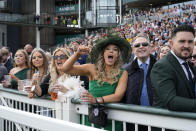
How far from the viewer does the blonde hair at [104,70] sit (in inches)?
115

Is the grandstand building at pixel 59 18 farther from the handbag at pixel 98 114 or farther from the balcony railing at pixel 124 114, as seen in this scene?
the handbag at pixel 98 114

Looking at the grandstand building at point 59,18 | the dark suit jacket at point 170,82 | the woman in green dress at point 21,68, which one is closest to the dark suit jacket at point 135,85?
the dark suit jacket at point 170,82

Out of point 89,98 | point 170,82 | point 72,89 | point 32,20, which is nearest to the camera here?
point 170,82

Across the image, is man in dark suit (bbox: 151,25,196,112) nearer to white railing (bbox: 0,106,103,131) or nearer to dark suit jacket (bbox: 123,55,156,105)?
dark suit jacket (bbox: 123,55,156,105)

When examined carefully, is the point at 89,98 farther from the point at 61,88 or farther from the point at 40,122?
the point at 40,122

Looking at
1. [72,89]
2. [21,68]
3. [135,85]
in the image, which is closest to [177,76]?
[135,85]

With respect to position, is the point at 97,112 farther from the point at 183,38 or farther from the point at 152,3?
the point at 152,3

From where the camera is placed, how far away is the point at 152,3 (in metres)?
34.1

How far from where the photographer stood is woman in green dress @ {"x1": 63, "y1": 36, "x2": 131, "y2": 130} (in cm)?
289

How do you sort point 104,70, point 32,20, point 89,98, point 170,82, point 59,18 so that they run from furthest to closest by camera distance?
point 59,18
point 32,20
point 104,70
point 89,98
point 170,82

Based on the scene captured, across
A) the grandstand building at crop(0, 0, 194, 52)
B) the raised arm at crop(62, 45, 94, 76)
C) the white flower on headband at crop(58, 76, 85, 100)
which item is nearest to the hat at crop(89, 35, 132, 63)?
the raised arm at crop(62, 45, 94, 76)

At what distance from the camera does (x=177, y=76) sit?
2305mm

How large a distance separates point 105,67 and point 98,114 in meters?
0.68

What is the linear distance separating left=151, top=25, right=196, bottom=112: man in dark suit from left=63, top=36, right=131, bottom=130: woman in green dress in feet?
1.57
